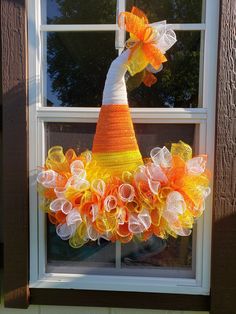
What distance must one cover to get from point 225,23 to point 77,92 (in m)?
0.67

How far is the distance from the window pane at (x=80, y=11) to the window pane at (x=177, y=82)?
293 mm

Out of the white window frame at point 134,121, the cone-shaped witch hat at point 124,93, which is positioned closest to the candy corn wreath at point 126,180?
the cone-shaped witch hat at point 124,93

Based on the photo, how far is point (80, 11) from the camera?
1556 mm

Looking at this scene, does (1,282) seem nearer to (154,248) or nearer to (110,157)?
(154,248)

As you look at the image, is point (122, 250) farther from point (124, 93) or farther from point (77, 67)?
point (77, 67)

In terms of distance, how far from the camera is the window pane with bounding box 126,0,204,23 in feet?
4.96

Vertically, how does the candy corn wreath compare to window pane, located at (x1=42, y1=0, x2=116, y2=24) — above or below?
below

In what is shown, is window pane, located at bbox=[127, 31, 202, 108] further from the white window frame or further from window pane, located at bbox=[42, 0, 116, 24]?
window pane, located at bbox=[42, 0, 116, 24]

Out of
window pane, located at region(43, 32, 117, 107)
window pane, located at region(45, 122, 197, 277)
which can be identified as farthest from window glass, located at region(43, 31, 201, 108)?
window pane, located at region(45, 122, 197, 277)

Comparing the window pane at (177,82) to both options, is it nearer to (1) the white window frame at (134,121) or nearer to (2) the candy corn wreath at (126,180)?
(1) the white window frame at (134,121)

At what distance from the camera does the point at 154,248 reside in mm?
1597

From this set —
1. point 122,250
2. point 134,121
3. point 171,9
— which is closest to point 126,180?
point 134,121

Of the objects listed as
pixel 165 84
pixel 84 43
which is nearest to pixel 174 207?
pixel 165 84

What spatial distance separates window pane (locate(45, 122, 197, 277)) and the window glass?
0.12m
